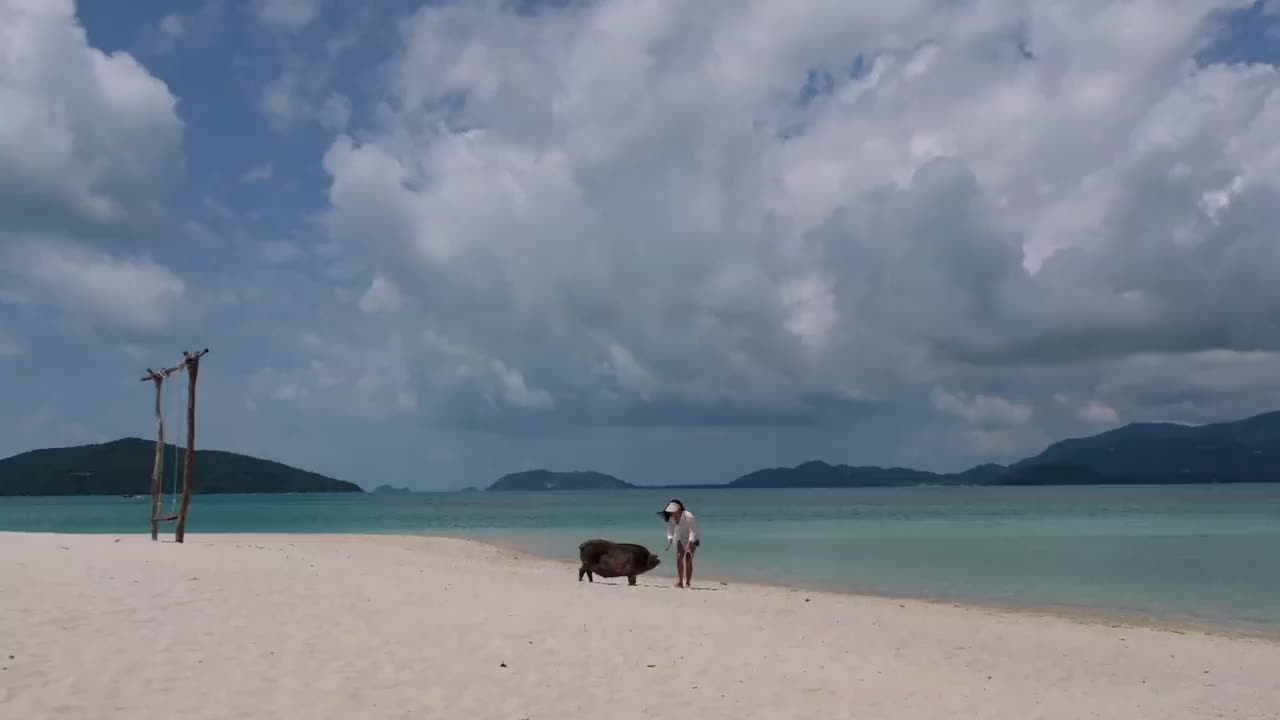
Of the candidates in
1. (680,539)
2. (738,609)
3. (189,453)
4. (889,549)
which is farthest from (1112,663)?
(889,549)

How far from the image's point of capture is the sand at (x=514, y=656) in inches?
379

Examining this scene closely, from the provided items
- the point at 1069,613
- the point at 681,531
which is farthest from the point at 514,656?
the point at 1069,613

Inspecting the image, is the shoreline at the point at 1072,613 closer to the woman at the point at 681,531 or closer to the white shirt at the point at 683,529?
the woman at the point at 681,531

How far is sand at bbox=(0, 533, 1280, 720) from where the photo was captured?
9625mm

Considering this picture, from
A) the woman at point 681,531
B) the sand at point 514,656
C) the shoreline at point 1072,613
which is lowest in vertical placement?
the shoreline at point 1072,613

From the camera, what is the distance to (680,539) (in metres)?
21.5

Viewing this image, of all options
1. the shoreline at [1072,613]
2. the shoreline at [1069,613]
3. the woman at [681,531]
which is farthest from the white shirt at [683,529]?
the shoreline at [1072,613]

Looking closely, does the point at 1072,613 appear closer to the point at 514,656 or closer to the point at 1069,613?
the point at 1069,613

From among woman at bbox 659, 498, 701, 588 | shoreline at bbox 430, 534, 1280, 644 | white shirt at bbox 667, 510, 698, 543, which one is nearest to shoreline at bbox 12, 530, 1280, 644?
shoreline at bbox 430, 534, 1280, 644

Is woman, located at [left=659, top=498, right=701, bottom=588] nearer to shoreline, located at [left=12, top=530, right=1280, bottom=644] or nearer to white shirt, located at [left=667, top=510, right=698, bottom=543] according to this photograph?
white shirt, located at [left=667, top=510, right=698, bottom=543]

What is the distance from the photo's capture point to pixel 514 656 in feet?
38.0

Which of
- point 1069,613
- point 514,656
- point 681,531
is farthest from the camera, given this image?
point 681,531

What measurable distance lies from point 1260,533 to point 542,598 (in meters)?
52.9

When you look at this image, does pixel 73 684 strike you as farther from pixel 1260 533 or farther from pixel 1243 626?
pixel 1260 533
